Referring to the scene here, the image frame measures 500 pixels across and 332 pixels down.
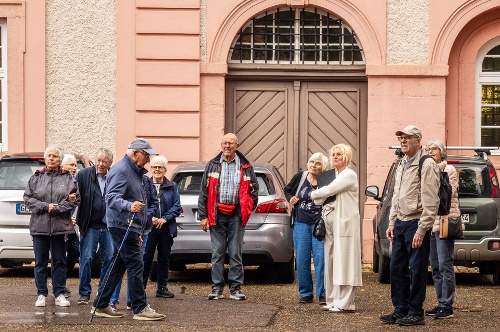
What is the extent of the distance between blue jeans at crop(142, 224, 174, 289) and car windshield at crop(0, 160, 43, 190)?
247 centimetres

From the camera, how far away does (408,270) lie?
1147 centimetres

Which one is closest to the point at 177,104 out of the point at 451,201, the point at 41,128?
the point at 41,128

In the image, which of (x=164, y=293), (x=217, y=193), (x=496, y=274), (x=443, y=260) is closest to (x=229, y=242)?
(x=217, y=193)

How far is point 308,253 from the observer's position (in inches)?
527

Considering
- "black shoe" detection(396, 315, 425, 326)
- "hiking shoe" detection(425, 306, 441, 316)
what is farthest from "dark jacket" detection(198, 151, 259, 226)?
"black shoe" detection(396, 315, 425, 326)

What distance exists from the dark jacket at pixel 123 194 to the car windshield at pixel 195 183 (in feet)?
11.5

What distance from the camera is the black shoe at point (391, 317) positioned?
11.5 metres

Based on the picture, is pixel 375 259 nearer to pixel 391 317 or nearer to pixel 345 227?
pixel 345 227

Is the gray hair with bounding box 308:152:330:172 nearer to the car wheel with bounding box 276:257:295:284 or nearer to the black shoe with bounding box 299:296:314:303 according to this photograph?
the black shoe with bounding box 299:296:314:303

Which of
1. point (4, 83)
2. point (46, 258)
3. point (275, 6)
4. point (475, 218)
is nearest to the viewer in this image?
point (46, 258)

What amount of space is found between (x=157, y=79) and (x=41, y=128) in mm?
1966

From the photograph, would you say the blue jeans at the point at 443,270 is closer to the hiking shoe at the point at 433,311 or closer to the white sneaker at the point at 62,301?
the hiking shoe at the point at 433,311

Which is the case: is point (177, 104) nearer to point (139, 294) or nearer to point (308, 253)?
point (308, 253)

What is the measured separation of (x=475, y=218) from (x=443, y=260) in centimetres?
292
